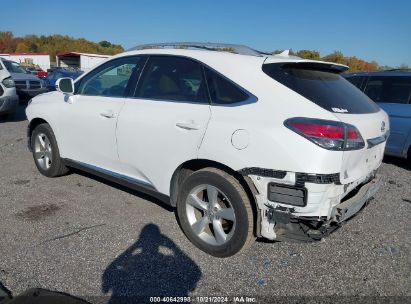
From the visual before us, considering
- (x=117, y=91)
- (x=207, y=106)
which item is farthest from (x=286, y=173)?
(x=117, y=91)

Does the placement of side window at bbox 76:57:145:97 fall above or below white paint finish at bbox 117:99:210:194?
above

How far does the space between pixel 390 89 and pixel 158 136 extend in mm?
4805

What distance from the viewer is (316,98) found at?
8.79 ft

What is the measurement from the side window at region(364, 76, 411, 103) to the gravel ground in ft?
8.26

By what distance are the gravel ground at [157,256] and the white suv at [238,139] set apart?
0.31m

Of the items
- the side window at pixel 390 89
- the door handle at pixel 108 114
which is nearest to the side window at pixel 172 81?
the door handle at pixel 108 114

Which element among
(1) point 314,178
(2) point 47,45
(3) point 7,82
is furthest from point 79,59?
(2) point 47,45

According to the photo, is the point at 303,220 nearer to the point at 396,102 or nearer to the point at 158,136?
the point at 158,136

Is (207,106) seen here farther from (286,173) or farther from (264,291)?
(264,291)

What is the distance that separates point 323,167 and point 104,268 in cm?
189

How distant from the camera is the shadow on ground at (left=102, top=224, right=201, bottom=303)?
2586 millimetres

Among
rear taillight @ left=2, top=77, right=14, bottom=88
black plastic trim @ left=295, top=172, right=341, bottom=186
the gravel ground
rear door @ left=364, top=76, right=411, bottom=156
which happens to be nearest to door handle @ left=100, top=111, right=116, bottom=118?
the gravel ground

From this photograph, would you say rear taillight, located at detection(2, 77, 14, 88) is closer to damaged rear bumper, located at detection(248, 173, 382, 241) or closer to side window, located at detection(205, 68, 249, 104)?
side window, located at detection(205, 68, 249, 104)

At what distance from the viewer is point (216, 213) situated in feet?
9.91
